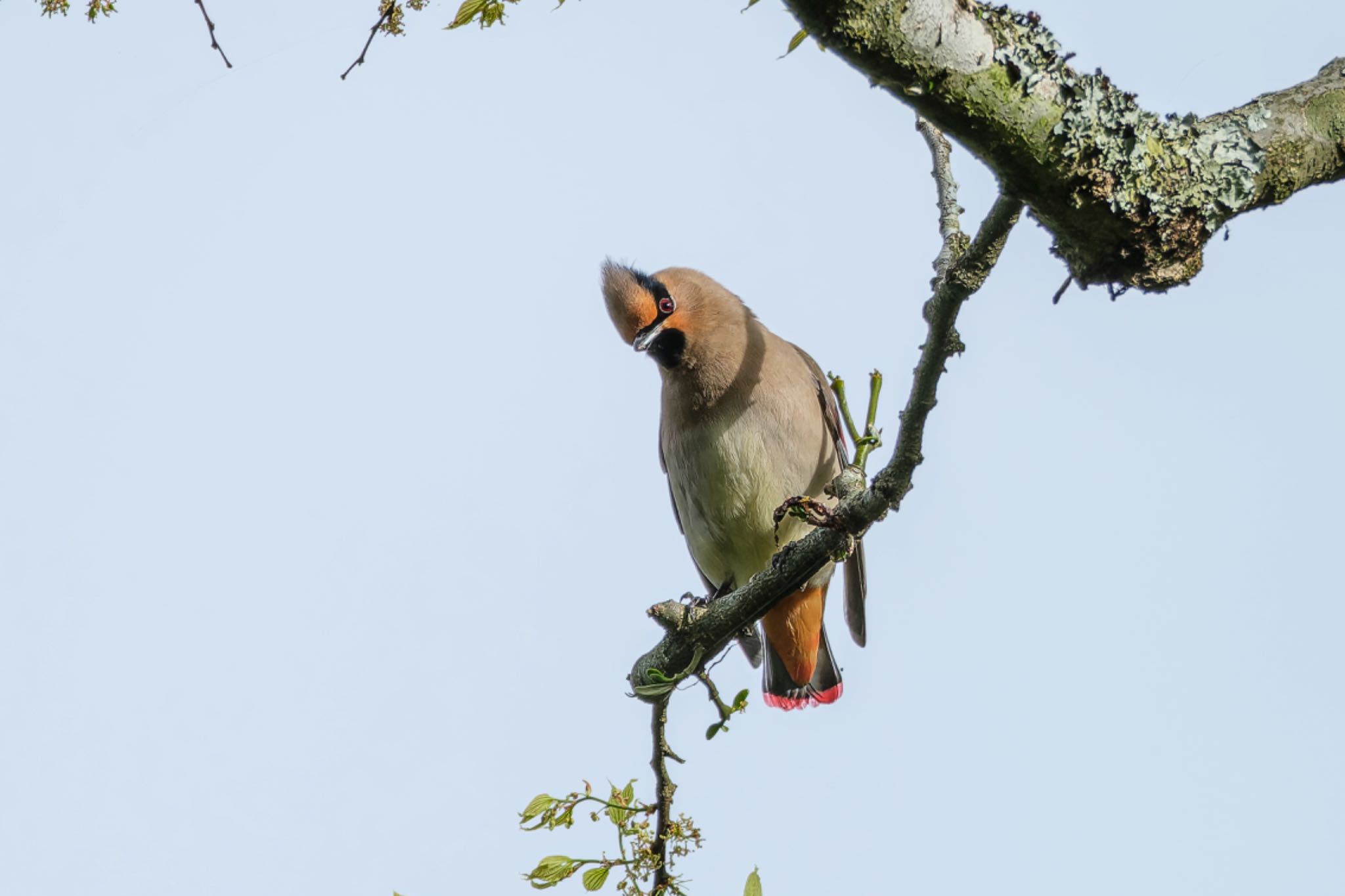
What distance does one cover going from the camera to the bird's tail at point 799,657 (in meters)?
5.34

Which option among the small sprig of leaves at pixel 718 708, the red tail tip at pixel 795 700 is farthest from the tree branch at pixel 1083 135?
the red tail tip at pixel 795 700

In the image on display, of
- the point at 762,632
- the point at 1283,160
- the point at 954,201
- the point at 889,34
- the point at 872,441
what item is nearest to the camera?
the point at 889,34

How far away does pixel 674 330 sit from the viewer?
17.2 feet

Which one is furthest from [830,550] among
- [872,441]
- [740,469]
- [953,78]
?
[740,469]

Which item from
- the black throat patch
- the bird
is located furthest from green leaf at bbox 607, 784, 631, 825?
the black throat patch

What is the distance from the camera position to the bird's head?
5.24 metres

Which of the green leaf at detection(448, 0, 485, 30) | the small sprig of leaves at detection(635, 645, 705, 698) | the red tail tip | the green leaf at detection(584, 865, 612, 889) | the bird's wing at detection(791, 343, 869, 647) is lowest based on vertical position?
the green leaf at detection(584, 865, 612, 889)

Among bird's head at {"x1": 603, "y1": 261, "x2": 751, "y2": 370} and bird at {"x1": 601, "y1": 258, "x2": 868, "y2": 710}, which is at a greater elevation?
bird's head at {"x1": 603, "y1": 261, "x2": 751, "y2": 370}

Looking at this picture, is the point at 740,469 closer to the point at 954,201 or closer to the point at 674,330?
the point at 674,330

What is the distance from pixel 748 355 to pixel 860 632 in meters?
1.32

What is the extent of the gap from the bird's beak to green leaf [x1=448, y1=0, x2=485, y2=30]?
8.34ft

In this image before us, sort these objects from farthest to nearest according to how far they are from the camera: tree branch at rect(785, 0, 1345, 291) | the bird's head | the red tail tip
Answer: the red tail tip → the bird's head → tree branch at rect(785, 0, 1345, 291)

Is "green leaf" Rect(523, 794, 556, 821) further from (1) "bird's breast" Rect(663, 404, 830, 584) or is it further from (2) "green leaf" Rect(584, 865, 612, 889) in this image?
(1) "bird's breast" Rect(663, 404, 830, 584)

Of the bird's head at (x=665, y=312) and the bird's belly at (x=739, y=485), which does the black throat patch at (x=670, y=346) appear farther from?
the bird's belly at (x=739, y=485)
